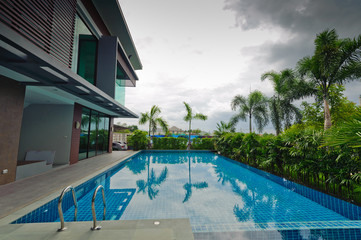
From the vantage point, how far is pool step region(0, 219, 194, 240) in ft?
6.44

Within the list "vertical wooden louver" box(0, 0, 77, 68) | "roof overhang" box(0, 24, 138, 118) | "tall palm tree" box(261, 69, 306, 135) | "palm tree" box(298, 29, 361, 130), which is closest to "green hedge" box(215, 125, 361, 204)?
"palm tree" box(298, 29, 361, 130)

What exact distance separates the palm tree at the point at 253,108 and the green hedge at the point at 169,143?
570 cm

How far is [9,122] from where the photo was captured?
454 cm

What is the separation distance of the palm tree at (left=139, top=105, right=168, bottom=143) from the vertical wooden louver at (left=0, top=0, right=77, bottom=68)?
1310cm

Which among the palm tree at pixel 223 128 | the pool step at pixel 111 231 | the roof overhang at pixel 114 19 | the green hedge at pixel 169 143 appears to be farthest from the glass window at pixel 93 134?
the palm tree at pixel 223 128

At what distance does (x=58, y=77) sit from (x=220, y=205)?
529cm

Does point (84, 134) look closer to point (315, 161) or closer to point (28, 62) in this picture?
point (28, 62)

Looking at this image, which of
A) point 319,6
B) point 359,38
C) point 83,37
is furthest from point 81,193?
point 319,6

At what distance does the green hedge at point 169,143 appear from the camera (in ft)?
54.1

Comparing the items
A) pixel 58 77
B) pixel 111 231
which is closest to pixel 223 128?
pixel 58 77

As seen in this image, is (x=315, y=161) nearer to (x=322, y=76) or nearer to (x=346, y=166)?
(x=346, y=166)

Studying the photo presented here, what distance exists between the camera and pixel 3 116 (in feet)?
14.2

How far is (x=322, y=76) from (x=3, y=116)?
12.2 meters

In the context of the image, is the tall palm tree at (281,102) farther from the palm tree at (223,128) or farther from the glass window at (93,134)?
the glass window at (93,134)
